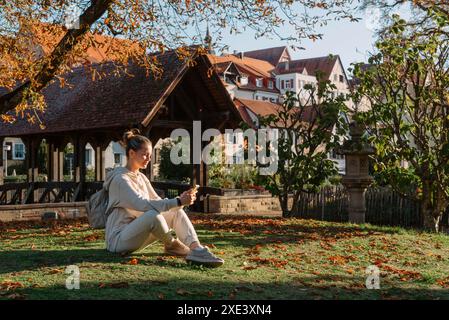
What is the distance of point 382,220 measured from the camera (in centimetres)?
1908

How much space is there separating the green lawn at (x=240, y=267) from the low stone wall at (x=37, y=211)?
3616 millimetres

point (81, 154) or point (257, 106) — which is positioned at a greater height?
point (257, 106)

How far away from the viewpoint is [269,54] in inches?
3578

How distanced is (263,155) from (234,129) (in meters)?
1.91

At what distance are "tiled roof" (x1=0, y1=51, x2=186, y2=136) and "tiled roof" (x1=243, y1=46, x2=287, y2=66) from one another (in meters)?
69.1

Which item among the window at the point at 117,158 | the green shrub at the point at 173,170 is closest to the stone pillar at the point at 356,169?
the green shrub at the point at 173,170

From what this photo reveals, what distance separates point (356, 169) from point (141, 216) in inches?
376

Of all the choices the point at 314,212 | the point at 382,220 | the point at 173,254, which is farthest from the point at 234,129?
the point at 173,254

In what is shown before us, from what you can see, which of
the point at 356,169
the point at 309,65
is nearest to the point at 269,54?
the point at 309,65

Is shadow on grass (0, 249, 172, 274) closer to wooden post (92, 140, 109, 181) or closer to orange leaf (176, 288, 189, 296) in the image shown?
orange leaf (176, 288, 189, 296)

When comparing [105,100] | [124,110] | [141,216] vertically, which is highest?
[105,100]

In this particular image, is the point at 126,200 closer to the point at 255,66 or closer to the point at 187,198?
the point at 187,198

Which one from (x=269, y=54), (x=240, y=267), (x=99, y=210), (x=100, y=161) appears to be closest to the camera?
(x=240, y=267)
